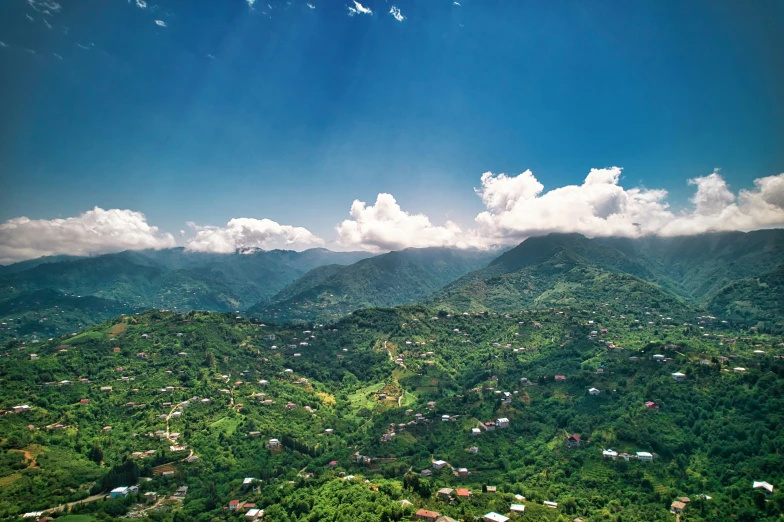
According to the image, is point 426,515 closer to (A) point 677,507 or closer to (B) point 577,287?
(A) point 677,507

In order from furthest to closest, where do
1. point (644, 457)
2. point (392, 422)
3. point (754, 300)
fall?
point (754, 300)
point (392, 422)
point (644, 457)

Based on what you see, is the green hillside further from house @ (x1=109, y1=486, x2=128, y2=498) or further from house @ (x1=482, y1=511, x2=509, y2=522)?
house @ (x1=109, y1=486, x2=128, y2=498)

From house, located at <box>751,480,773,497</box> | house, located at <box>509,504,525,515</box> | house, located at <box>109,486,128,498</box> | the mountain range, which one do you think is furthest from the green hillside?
house, located at <box>109,486,128,498</box>

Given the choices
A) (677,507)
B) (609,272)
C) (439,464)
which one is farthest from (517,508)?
(609,272)

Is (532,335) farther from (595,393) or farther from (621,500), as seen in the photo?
(621,500)

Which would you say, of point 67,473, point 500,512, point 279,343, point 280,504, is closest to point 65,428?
point 67,473
